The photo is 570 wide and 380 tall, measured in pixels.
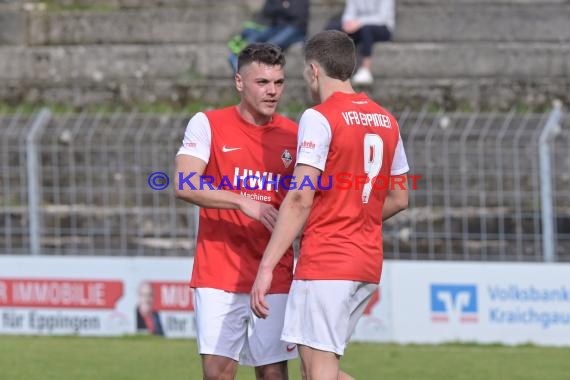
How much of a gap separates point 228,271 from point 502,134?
16.3 ft

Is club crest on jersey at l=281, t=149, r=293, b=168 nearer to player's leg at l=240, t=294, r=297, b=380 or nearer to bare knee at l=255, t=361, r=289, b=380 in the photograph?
player's leg at l=240, t=294, r=297, b=380

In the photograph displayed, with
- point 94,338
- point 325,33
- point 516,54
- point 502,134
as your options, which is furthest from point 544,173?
point 325,33

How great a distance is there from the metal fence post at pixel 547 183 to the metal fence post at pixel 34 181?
4.65 meters

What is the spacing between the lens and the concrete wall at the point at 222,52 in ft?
42.3

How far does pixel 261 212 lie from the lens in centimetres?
570

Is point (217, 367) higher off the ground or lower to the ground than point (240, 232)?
lower

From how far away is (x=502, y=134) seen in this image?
10438 millimetres

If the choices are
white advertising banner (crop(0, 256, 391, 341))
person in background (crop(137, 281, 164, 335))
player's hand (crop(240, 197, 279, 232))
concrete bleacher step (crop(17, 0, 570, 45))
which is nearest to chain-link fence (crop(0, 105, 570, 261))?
white advertising banner (crop(0, 256, 391, 341))

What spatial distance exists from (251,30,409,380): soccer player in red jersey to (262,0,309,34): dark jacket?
7.63 m

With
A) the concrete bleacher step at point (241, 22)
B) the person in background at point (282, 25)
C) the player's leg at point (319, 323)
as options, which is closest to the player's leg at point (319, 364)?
the player's leg at point (319, 323)

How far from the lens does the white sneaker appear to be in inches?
494

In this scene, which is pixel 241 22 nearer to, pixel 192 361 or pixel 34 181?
pixel 34 181

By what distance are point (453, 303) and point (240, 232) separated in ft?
14.7

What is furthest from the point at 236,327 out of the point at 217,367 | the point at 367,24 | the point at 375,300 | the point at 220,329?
the point at 367,24
